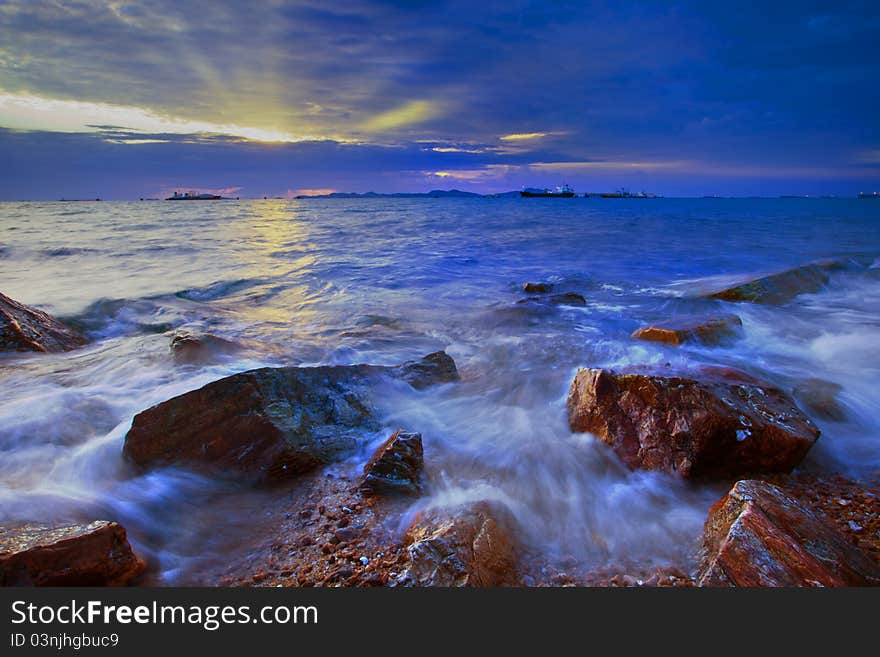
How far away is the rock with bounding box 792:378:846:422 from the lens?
16.2 ft

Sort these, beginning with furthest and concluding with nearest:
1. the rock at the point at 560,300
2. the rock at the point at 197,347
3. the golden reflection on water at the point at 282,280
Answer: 1. the rock at the point at 560,300
2. the golden reflection on water at the point at 282,280
3. the rock at the point at 197,347

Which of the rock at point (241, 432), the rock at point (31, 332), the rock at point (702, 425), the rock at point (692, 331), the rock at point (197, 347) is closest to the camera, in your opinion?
the rock at point (702, 425)

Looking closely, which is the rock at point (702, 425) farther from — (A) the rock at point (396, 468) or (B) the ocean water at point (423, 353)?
(A) the rock at point (396, 468)

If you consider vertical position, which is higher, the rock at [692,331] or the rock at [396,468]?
the rock at [692,331]

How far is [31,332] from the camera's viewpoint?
6516mm

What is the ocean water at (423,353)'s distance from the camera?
3.42 meters

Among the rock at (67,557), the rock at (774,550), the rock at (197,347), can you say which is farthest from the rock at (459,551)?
the rock at (197,347)

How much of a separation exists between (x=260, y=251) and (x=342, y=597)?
21796 mm

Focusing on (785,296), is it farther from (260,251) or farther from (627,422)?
(260,251)

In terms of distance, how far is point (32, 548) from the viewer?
2350mm

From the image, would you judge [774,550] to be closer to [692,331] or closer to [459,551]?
[459,551]

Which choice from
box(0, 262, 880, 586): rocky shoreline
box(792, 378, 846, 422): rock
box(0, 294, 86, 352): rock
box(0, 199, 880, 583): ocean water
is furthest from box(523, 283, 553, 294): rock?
box(0, 294, 86, 352): rock

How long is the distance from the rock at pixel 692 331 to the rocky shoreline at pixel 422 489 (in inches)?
69.8

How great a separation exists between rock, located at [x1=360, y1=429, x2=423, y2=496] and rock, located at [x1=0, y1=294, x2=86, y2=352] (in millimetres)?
6049
